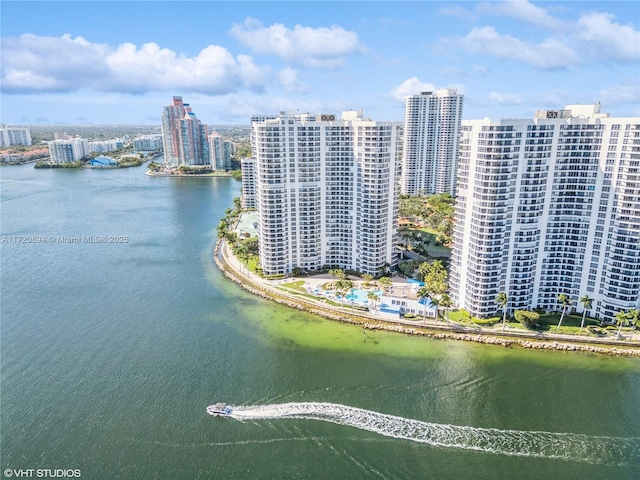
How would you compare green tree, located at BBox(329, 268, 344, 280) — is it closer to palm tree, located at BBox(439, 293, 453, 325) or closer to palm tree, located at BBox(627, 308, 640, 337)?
palm tree, located at BBox(439, 293, 453, 325)

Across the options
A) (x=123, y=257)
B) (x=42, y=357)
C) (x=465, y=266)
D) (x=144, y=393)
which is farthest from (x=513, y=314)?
(x=123, y=257)

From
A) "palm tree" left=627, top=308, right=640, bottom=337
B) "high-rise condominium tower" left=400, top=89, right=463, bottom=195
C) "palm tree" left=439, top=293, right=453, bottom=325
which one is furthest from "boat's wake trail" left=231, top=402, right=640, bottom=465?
"high-rise condominium tower" left=400, top=89, right=463, bottom=195

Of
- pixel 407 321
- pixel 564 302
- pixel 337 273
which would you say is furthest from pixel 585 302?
pixel 337 273

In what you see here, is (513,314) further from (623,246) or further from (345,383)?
(345,383)

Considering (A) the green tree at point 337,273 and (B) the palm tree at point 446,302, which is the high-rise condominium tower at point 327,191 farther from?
(B) the palm tree at point 446,302

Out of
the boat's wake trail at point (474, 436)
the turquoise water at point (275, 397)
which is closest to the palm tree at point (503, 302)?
the turquoise water at point (275, 397)
